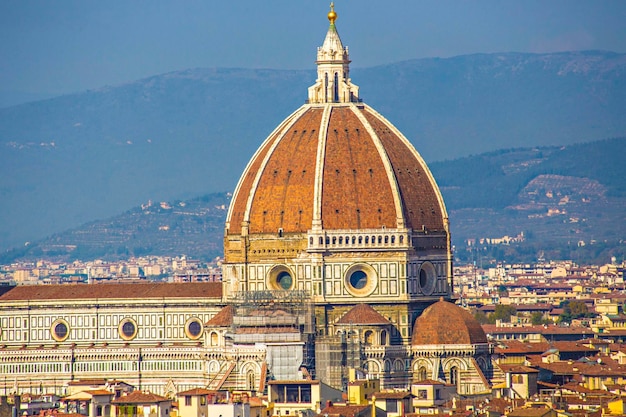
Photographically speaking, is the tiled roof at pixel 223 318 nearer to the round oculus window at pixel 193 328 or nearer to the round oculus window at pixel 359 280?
the round oculus window at pixel 193 328

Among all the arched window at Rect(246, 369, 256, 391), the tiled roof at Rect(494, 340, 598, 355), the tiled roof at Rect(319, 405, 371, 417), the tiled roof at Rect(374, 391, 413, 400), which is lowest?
the tiled roof at Rect(319, 405, 371, 417)

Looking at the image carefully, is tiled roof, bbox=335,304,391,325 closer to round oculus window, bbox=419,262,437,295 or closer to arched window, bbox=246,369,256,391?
round oculus window, bbox=419,262,437,295

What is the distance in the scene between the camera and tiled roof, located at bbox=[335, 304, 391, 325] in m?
97.8

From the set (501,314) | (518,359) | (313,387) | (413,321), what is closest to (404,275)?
(413,321)

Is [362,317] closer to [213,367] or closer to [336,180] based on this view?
[336,180]

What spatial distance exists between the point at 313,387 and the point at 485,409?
7917 mm

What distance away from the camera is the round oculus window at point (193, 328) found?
10338cm

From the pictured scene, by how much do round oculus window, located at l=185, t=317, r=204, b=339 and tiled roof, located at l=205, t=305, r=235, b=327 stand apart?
6.60ft

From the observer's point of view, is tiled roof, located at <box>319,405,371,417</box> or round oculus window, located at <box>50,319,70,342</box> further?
round oculus window, located at <box>50,319,70,342</box>

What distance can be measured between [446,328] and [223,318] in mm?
9315

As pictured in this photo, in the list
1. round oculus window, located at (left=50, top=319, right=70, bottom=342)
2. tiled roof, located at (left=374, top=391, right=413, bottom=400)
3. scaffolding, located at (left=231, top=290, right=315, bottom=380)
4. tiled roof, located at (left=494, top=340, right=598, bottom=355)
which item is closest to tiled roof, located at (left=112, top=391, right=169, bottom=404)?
tiled roof, located at (left=374, top=391, right=413, bottom=400)

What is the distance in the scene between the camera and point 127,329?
341 ft

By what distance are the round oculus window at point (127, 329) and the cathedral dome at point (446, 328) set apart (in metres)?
12.6

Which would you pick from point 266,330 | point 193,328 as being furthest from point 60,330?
point 266,330
